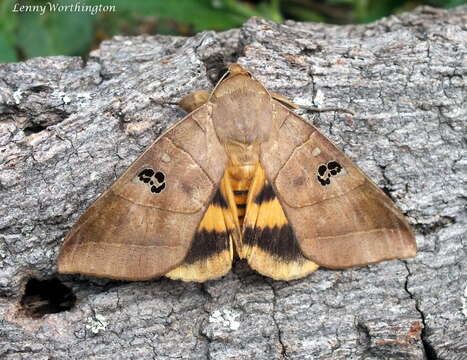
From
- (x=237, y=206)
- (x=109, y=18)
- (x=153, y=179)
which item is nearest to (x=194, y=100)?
(x=153, y=179)

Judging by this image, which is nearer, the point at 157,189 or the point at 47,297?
the point at 157,189

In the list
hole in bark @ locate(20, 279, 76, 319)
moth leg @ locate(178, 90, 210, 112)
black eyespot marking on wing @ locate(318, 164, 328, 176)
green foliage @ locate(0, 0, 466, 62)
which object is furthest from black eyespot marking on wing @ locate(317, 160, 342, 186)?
green foliage @ locate(0, 0, 466, 62)

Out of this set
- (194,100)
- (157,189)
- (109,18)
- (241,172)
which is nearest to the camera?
(157,189)

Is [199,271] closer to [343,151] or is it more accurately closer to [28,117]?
[343,151]

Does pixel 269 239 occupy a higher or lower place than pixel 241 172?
lower

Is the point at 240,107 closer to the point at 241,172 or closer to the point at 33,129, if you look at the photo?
the point at 241,172

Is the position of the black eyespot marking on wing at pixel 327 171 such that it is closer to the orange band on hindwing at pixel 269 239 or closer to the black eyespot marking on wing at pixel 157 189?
the orange band on hindwing at pixel 269 239

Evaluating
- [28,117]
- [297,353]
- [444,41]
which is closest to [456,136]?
[444,41]

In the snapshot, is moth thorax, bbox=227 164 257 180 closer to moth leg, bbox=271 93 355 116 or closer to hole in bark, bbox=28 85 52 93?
moth leg, bbox=271 93 355 116

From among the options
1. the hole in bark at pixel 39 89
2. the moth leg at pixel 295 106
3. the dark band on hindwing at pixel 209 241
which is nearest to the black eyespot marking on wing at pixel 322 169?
the moth leg at pixel 295 106
